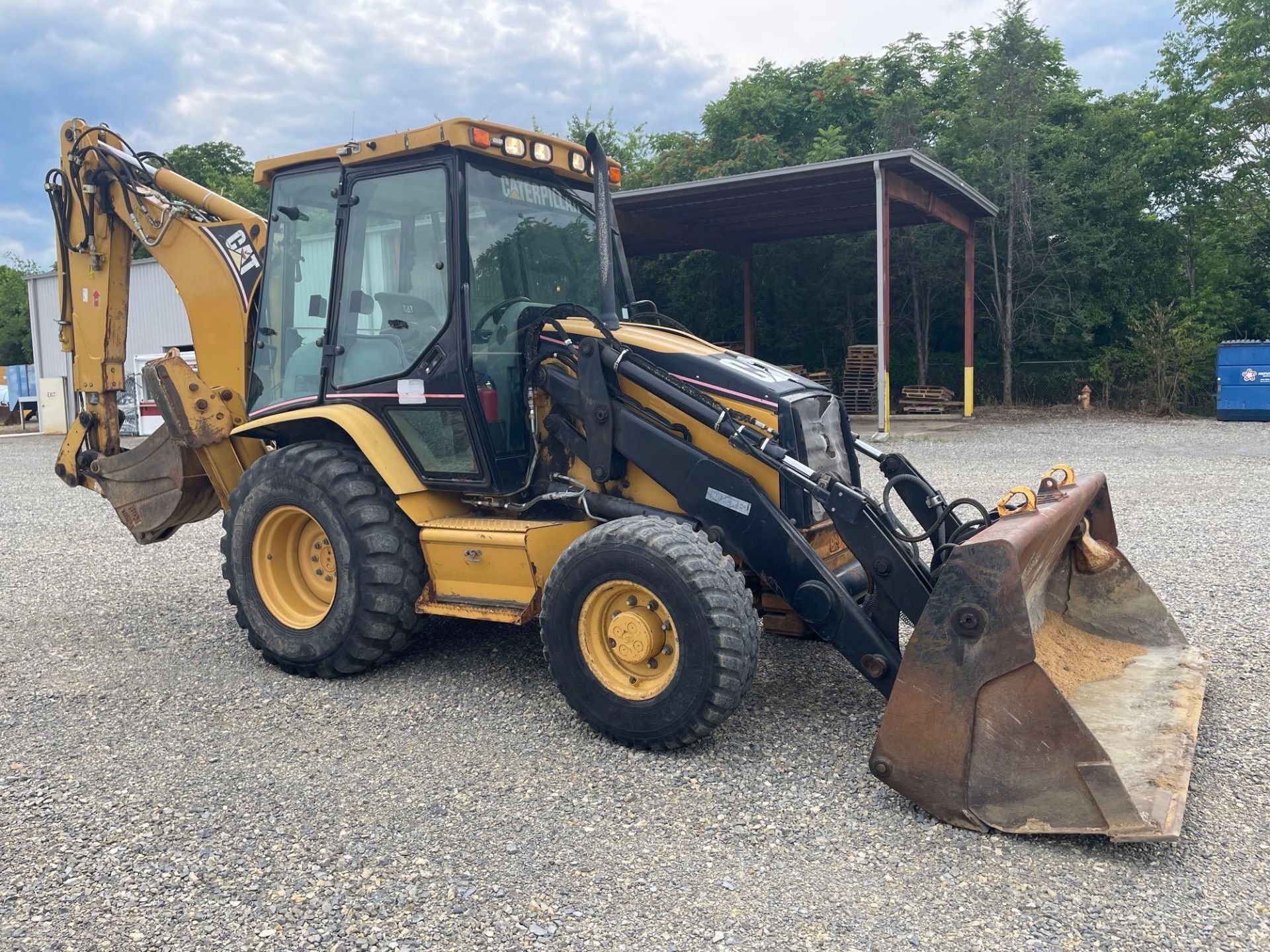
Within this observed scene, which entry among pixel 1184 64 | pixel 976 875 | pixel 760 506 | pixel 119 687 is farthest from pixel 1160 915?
pixel 1184 64

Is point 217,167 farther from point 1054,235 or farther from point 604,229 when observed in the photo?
point 604,229

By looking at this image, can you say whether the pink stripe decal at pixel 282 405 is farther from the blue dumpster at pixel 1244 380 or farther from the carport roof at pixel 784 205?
the blue dumpster at pixel 1244 380

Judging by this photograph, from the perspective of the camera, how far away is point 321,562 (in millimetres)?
5156

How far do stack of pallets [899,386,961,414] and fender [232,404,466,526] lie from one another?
18.9 m

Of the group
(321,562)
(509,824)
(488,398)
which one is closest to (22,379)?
(321,562)

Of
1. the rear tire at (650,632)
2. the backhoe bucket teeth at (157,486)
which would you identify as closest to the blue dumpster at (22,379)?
the backhoe bucket teeth at (157,486)

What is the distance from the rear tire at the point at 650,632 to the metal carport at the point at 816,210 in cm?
1277

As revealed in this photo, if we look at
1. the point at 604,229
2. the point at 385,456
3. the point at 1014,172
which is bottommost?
the point at 385,456

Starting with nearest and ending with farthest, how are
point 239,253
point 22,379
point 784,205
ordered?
point 239,253, point 784,205, point 22,379

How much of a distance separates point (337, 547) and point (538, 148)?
2.21 m

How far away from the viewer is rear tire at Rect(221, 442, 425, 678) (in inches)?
186

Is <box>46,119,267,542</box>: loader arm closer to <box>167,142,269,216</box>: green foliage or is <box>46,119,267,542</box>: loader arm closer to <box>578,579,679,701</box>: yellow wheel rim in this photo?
<box>578,579,679,701</box>: yellow wheel rim

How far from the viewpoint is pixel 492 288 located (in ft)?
15.7

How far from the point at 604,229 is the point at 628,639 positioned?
185cm
